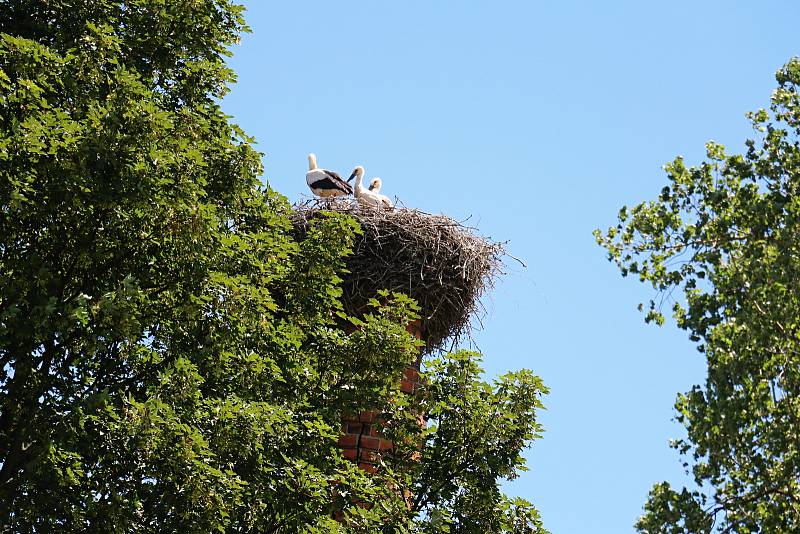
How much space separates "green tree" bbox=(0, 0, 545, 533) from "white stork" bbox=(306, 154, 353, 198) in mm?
6905

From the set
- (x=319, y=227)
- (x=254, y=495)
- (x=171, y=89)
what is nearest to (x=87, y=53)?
(x=171, y=89)

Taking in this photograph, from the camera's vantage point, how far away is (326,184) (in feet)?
59.9

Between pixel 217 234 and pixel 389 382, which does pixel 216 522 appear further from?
pixel 389 382

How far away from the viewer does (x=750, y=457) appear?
1249 centimetres

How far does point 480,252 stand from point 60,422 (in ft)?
26.7

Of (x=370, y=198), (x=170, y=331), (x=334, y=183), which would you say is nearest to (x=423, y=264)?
(x=370, y=198)

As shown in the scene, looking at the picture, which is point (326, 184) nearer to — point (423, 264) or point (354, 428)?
point (423, 264)

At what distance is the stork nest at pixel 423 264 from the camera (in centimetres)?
1505

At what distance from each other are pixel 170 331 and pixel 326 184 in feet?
29.8

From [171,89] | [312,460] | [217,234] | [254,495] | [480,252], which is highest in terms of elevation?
[480,252]

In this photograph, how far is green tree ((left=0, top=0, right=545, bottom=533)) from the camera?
8.52 m

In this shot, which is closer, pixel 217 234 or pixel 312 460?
pixel 217 234

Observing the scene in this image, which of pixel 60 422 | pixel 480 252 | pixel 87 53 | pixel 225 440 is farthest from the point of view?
pixel 480 252

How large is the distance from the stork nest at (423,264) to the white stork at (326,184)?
2.43 meters
